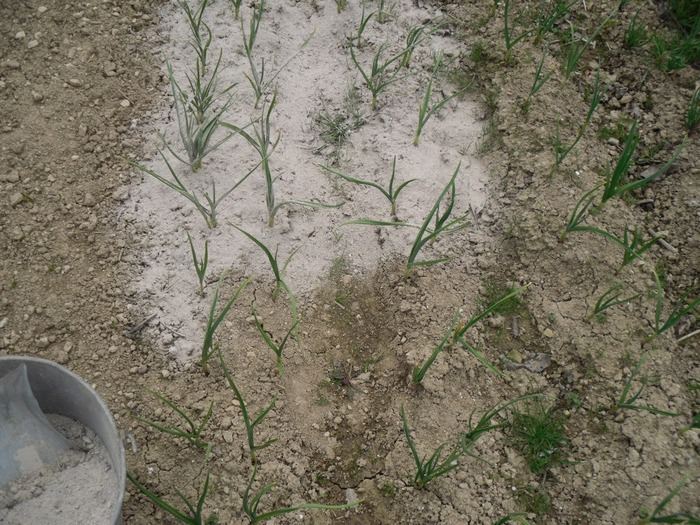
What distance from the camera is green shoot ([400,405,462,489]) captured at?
188 centimetres

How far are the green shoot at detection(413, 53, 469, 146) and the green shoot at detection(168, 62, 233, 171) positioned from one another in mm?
774

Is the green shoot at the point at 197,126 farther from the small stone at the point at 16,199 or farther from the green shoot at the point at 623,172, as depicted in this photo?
the green shoot at the point at 623,172

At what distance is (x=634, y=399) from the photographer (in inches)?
78.9

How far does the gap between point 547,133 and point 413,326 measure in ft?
3.48


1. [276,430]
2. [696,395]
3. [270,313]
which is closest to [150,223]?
[270,313]

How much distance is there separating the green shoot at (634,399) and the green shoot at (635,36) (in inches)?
60.2

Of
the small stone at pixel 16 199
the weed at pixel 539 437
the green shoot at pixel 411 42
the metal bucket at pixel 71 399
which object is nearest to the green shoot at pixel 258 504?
the metal bucket at pixel 71 399

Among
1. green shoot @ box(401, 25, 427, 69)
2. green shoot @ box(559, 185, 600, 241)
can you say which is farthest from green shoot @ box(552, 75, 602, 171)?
green shoot @ box(401, 25, 427, 69)

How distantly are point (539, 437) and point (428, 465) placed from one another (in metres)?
0.43

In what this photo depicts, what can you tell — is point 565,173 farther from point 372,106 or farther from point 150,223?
point 150,223

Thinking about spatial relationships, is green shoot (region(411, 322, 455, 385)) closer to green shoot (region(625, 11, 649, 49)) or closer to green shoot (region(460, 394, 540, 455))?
green shoot (region(460, 394, 540, 455))

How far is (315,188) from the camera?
2529 millimetres

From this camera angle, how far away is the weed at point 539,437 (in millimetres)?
2059

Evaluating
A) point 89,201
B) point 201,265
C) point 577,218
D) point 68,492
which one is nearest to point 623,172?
point 577,218
